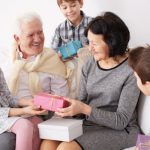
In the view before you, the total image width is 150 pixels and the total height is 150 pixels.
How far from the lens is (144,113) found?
56.9 inches

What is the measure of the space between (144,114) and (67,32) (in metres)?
0.81

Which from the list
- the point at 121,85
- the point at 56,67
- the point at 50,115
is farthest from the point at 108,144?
the point at 56,67

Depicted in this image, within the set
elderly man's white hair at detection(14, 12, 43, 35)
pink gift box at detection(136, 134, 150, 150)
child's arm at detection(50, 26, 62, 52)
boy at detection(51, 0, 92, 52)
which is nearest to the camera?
pink gift box at detection(136, 134, 150, 150)

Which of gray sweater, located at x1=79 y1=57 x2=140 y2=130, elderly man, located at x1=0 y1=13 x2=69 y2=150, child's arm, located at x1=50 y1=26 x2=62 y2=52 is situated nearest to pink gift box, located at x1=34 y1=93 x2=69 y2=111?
gray sweater, located at x1=79 y1=57 x2=140 y2=130

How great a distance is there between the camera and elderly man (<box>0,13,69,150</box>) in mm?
1656

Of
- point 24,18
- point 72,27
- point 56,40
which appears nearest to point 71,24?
point 72,27

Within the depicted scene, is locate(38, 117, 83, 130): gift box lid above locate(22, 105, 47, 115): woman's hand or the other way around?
the other way around

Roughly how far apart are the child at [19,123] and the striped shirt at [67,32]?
0.57 metres

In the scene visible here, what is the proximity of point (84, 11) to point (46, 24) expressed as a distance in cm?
26

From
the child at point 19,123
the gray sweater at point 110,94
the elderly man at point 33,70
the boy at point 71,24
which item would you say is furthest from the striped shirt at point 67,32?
the child at point 19,123

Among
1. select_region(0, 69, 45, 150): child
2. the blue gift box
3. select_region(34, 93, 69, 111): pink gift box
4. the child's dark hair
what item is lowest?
select_region(0, 69, 45, 150): child

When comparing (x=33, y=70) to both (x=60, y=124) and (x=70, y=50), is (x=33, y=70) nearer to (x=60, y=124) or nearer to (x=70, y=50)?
(x=70, y=50)

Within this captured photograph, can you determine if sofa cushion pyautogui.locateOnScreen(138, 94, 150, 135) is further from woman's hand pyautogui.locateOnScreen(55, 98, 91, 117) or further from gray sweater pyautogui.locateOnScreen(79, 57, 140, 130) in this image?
woman's hand pyautogui.locateOnScreen(55, 98, 91, 117)

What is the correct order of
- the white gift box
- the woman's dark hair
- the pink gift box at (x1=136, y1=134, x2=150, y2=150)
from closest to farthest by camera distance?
the pink gift box at (x1=136, y1=134, x2=150, y2=150) < the white gift box < the woman's dark hair
